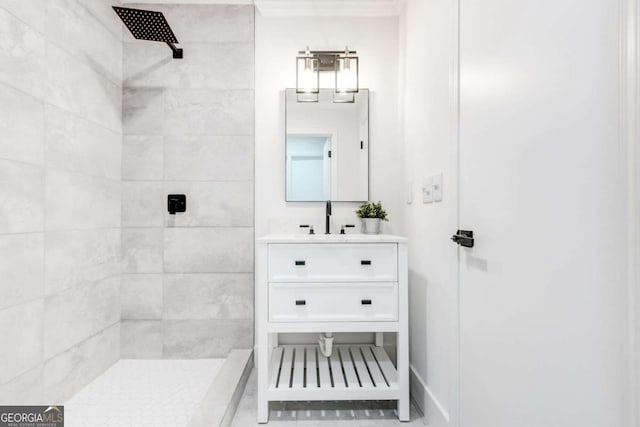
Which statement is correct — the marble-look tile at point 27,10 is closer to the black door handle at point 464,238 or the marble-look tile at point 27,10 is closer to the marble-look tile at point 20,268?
the marble-look tile at point 20,268

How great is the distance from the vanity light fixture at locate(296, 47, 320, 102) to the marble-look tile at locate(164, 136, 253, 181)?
0.45m

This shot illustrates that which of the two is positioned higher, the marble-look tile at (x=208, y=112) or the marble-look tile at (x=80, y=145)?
the marble-look tile at (x=208, y=112)

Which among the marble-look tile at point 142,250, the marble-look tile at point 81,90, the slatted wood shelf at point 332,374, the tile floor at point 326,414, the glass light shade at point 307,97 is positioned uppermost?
the glass light shade at point 307,97

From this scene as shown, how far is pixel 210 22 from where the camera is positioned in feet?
7.12

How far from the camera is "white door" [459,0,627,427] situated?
0.65 metres

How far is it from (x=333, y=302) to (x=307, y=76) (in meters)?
1.43

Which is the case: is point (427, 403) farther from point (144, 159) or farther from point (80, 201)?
point (144, 159)

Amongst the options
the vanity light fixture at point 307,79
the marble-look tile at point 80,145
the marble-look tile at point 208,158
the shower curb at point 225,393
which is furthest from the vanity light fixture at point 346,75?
the shower curb at point 225,393

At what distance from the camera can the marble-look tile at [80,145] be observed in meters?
1.56

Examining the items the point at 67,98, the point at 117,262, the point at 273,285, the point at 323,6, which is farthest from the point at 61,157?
Result: the point at 323,6

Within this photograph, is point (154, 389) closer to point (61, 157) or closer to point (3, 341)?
point (3, 341)

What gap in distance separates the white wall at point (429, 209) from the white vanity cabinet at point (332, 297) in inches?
5.2

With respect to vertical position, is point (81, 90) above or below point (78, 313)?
above

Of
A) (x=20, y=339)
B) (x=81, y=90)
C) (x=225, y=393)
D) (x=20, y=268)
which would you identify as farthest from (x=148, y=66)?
(x=225, y=393)
